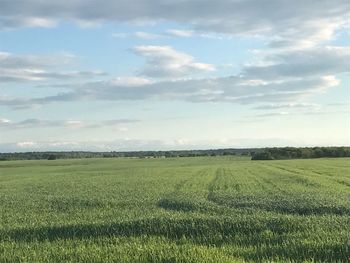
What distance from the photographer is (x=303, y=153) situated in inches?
6398

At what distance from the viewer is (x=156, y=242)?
49.6ft

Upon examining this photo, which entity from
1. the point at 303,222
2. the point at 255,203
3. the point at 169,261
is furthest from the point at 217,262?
the point at 255,203

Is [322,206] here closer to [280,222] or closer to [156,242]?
[280,222]

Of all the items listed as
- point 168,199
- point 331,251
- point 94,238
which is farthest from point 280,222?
point 168,199

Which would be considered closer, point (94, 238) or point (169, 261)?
point (169, 261)

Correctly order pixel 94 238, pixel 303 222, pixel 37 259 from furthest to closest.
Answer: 1. pixel 303 222
2. pixel 94 238
3. pixel 37 259

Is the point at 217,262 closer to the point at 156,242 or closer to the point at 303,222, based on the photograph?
the point at 156,242

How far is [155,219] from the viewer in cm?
1902

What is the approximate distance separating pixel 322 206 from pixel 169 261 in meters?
14.8

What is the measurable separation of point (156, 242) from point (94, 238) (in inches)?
102

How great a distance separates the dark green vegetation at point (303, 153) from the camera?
160 m

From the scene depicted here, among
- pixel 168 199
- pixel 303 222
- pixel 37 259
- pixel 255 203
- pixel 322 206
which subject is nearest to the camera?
pixel 37 259

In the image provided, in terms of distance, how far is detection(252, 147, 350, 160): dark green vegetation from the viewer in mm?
160125

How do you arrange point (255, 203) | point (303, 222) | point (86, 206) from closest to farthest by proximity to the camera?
point (303, 222) < point (255, 203) < point (86, 206)
